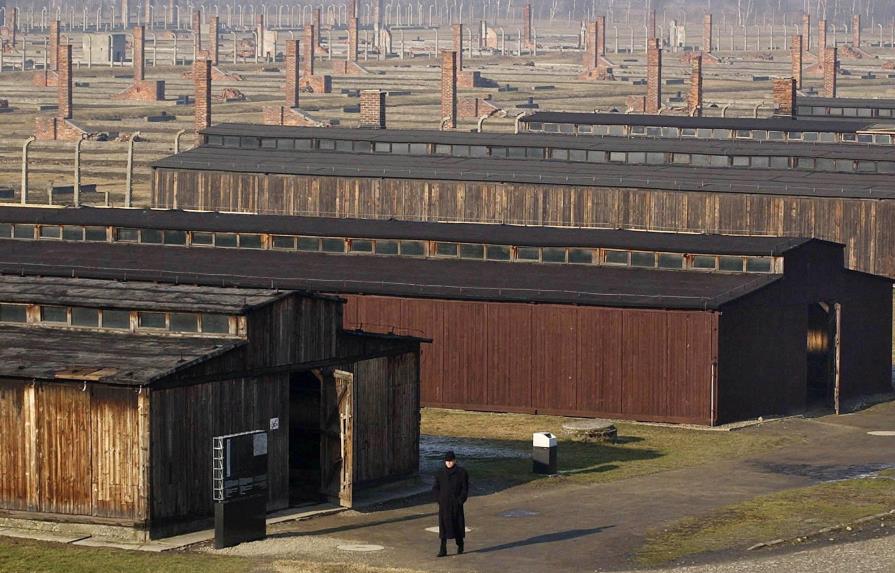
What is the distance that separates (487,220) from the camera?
76812mm

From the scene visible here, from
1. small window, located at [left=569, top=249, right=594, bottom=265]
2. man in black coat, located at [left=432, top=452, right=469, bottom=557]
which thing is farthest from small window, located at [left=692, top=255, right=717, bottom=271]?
man in black coat, located at [left=432, top=452, right=469, bottom=557]

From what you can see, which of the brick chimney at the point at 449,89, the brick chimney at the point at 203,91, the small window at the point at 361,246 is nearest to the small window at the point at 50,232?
the small window at the point at 361,246

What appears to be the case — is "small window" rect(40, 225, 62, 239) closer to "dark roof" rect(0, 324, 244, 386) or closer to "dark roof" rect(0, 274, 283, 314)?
"dark roof" rect(0, 274, 283, 314)

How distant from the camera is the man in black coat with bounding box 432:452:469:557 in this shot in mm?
30797

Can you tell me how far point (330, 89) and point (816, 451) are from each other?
5413 inches

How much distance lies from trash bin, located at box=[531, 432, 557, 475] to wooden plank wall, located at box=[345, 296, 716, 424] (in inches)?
330

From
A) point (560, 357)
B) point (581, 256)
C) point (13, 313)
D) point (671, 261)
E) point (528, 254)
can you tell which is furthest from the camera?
point (528, 254)

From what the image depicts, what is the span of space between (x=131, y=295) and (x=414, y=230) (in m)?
20.0

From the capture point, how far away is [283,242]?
183 ft

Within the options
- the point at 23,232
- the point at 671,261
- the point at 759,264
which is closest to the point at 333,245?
the point at 671,261

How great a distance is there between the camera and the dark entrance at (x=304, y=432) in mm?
36375

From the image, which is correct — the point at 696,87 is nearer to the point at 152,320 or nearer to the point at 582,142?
the point at 582,142

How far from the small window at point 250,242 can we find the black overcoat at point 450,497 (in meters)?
25.8

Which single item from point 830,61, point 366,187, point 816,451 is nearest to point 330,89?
point 830,61
